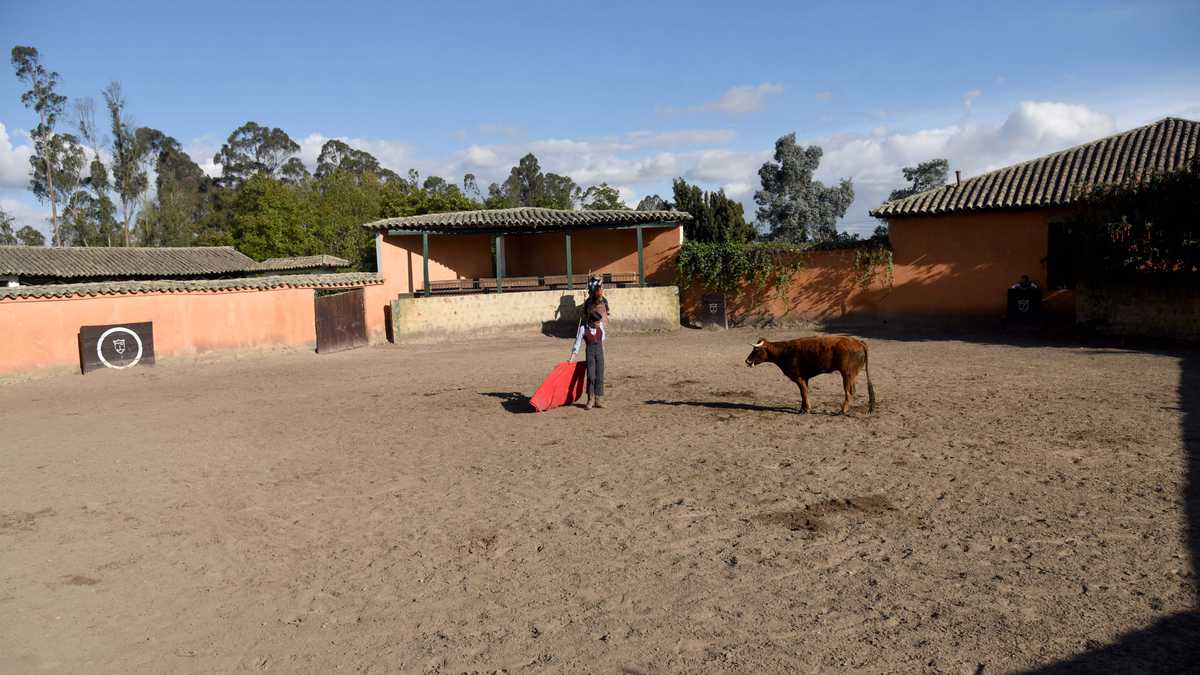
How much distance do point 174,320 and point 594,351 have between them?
38.9 ft

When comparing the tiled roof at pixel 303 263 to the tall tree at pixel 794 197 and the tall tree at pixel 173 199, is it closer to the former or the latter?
the tall tree at pixel 173 199

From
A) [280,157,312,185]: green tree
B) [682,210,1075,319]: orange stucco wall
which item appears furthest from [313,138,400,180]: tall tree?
[682,210,1075,319]: orange stucco wall

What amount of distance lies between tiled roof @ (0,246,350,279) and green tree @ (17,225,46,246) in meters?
29.6

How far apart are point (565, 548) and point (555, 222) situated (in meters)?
19.2

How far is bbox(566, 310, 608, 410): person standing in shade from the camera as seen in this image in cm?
1075

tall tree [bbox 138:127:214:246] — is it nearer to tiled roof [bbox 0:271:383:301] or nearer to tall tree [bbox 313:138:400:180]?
tall tree [bbox 313:138:400:180]

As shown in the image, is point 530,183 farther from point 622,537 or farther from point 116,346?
point 622,537

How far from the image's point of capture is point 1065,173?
67.9ft

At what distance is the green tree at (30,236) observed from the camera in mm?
61719

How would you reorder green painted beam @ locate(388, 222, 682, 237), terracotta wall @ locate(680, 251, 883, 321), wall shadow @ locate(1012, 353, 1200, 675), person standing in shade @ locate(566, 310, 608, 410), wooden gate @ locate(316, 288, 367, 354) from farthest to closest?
green painted beam @ locate(388, 222, 682, 237)
terracotta wall @ locate(680, 251, 883, 321)
wooden gate @ locate(316, 288, 367, 354)
person standing in shade @ locate(566, 310, 608, 410)
wall shadow @ locate(1012, 353, 1200, 675)

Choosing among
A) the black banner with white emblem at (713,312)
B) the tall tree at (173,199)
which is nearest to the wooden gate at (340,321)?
the black banner with white emblem at (713,312)

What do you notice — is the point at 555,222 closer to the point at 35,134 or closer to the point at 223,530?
the point at 223,530

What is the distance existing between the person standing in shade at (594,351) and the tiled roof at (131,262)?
29.6 metres

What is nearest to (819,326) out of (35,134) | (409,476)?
(409,476)
